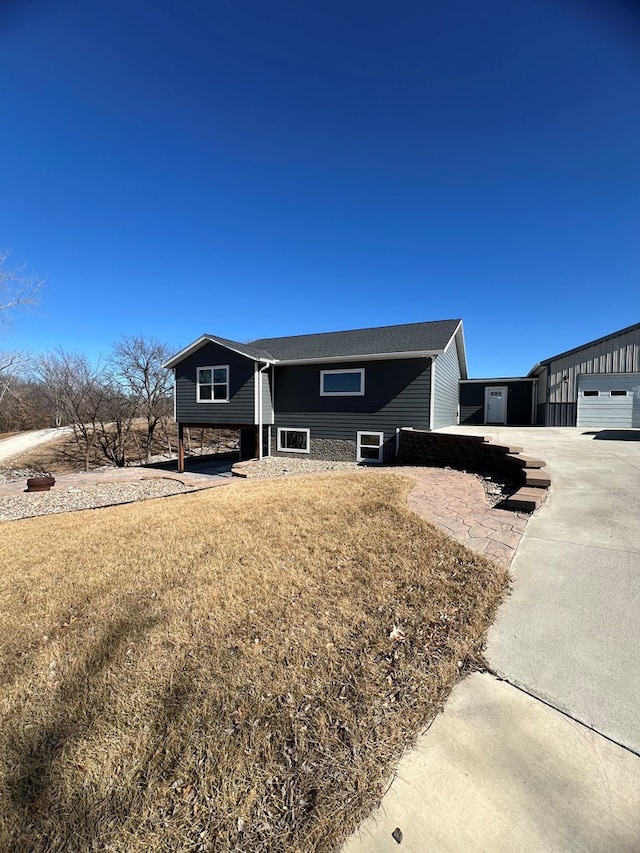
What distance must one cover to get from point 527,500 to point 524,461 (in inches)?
69.0

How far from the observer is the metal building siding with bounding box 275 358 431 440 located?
1120cm

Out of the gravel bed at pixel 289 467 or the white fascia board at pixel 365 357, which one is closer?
the gravel bed at pixel 289 467

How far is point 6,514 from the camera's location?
7621mm

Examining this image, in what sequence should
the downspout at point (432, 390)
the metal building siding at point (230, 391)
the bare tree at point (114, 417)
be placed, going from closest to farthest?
the downspout at point (432, 390)
the metal building siding at point (230, 391)
the bare tree at point (114, 417)

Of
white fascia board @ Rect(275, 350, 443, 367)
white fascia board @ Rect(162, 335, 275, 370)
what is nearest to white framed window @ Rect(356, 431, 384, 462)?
white fascia board @ Rect(275, 350, 443, 367)

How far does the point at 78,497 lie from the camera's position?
30.0 ft

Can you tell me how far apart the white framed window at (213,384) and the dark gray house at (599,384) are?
44.3ft

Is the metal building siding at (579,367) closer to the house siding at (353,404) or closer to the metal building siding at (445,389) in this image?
the metal building siding at (445,389)

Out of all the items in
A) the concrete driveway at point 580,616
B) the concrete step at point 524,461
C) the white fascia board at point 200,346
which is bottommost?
the concrete driveway at point 580,616

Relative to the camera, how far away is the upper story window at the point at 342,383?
40.0ft

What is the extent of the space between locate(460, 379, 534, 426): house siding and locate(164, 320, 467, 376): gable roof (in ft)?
8.81

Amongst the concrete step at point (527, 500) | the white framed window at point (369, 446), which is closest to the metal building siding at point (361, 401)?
the white framed window at point (369, 446)

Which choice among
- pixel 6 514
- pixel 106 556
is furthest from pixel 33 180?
pixel 106 556

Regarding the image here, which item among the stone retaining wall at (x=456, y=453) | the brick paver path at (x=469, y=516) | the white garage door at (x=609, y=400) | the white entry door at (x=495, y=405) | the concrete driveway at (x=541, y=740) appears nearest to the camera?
the concrete driveway at (x=541, y=740)
